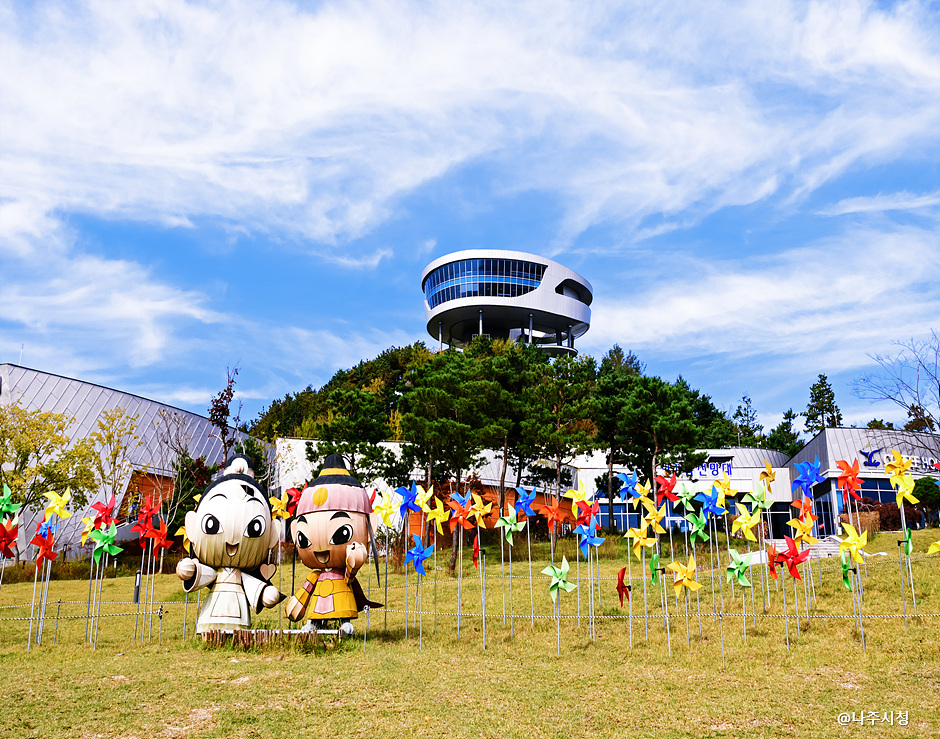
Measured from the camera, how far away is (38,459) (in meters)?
23.9

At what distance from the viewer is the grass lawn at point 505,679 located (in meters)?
7.11

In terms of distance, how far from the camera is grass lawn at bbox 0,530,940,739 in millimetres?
7105

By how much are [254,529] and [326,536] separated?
113 cm

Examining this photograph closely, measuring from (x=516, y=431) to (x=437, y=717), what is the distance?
71.4 ft

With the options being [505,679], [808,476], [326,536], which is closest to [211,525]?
[326,536]

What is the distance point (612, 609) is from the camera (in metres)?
14.6

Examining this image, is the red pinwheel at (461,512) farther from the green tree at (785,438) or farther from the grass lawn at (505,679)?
the green tree at (785,438)

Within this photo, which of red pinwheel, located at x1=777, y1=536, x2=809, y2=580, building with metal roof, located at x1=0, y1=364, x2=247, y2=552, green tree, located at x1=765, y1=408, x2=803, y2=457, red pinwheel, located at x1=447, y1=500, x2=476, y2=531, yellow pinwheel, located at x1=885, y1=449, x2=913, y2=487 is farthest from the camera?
green tree, located at x1=765, y1=408, x2=803, y2=457

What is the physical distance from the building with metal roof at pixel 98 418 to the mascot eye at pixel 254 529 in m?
14.7

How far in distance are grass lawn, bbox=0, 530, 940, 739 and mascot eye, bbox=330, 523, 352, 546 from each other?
158 centimetres

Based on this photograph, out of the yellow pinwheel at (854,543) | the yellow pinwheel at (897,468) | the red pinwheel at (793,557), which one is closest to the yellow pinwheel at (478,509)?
the red pinwheel at (793,557)

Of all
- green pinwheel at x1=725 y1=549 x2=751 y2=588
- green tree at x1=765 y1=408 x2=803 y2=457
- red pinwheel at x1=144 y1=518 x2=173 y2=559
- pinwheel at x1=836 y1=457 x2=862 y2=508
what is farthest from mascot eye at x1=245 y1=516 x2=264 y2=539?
green tree at x1=765 y1=408 x2=803 y2=457

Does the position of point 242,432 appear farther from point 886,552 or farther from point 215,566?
point 886,552

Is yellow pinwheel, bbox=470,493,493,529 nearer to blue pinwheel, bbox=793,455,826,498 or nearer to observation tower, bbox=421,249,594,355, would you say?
blue pinwheel, bbox=793,455,826,498
